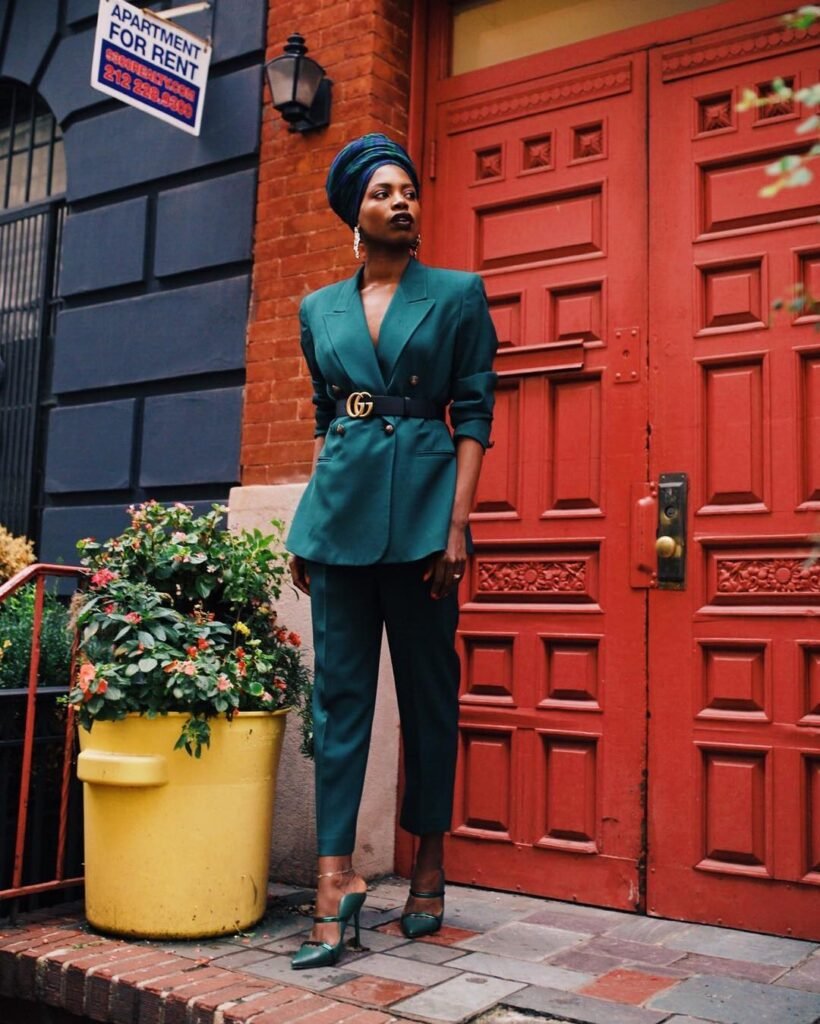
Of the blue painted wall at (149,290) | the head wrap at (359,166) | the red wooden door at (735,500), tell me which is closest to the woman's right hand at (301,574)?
the head wrap at (359,166)

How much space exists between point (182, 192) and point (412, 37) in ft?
4.30

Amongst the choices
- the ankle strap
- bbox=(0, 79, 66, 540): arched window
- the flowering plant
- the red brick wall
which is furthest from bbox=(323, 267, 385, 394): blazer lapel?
bbox=(0, 79, 66, 540): arched window

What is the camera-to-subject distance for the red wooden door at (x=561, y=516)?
166 inches

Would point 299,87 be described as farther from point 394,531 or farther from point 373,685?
point 373,685

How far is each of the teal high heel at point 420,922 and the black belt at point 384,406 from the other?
1511 millimetres

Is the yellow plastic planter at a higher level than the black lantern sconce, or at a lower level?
lower

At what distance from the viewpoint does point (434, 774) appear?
3.65 m

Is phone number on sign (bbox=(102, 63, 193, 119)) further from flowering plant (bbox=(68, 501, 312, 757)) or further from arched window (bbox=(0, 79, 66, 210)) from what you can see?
flowering plant (bbox=(68, 501, 312, 757))

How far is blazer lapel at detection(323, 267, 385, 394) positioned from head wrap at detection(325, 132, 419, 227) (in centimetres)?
30

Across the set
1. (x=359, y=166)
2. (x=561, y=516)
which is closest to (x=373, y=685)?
(x=561, y=516)

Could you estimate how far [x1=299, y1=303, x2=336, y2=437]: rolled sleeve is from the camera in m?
3.82

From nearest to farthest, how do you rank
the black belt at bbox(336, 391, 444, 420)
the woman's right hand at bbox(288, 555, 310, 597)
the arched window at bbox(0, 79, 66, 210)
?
the black belt at bbox(336, 391, 444, 420) < the woman's right hand at bbox(288, 555, 310, 597) < the arched window at bbox(0, 79, 66, 210)

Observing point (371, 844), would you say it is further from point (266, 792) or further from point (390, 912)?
point (266, 792)

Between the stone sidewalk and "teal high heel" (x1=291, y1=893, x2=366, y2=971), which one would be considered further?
"teal high heel" (x1=291, y1=893, x2=366, y2=971)
